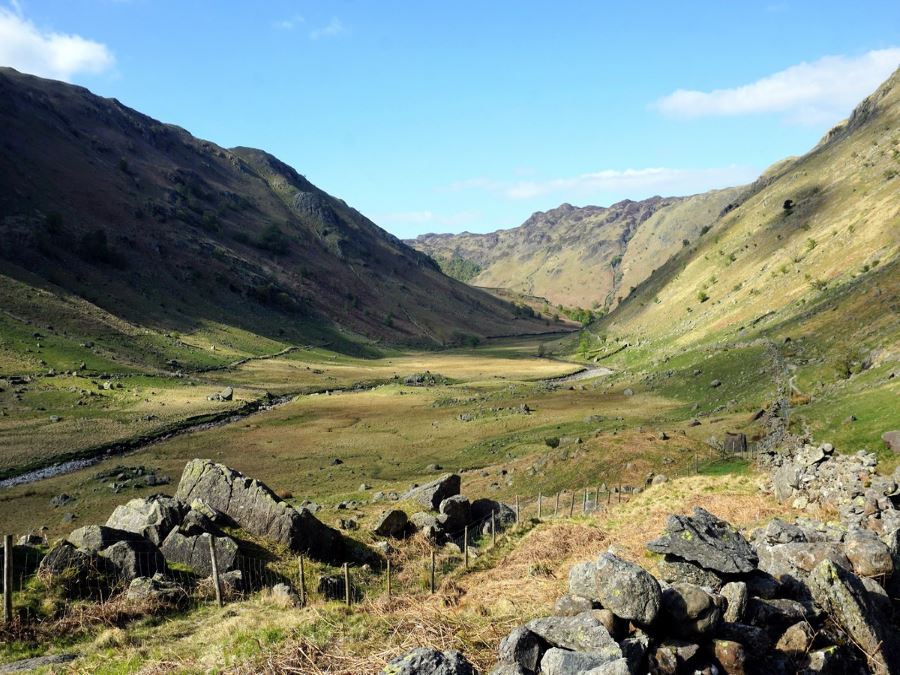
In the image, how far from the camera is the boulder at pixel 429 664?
1007cm

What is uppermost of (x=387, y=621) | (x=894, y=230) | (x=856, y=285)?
(x=894, y=230)

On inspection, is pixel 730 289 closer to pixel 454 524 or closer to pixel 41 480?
pixel 454 524

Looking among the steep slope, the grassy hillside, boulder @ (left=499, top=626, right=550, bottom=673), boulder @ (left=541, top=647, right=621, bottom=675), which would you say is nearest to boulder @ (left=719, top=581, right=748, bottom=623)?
boulder @ (left=541, top=647, right=621, bottom=675)

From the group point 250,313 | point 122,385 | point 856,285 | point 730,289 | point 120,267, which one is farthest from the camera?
point 250,313

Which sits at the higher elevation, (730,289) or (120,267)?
(120,267)

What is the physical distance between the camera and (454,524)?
1233 inches

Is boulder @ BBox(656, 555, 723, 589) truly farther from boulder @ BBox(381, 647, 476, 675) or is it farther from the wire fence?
the wire fence

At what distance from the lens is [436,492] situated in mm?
33781

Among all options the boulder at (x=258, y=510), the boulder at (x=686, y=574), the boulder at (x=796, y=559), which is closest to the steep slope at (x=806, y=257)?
the boulder at (x=796, y=559)

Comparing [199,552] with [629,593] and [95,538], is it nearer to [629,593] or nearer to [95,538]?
[95,538]

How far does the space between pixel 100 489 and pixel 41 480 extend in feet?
26.4

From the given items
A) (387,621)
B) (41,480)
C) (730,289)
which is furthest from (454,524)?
(730,289)

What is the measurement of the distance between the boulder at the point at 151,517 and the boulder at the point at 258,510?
2.48 metres

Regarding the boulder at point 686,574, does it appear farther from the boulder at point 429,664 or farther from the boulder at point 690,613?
the boulder at point 429,664
